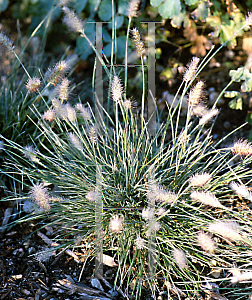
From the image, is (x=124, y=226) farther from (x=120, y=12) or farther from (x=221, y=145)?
(x=120, y=12)

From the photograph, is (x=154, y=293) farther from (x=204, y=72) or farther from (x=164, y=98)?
(x=204, y=72)

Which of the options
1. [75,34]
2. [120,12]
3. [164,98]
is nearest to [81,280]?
[164,98]

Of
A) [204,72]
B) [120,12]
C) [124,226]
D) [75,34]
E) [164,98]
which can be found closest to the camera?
[124,226]

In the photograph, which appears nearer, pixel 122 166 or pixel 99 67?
pixel 122 166

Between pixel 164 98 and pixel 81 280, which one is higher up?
pixel 164 98

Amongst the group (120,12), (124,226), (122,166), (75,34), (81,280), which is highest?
(120,12)

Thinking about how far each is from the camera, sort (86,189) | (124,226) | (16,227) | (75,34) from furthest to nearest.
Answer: (75,34) < (16,227) < (86,189) < (124,226)

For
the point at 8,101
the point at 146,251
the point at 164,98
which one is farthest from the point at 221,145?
the point at 8,101

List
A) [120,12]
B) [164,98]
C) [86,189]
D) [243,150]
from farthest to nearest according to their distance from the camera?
[164,98]
[120,12]
[86,189]
[243,150]

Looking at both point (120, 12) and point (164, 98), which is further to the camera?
point (164, 98)
